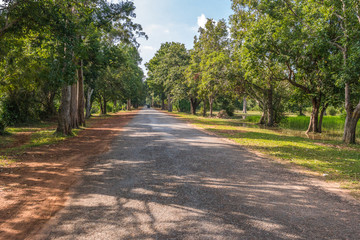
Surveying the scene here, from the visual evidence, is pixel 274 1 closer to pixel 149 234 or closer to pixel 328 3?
pixel 328 3

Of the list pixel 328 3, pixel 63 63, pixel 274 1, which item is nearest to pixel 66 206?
pixel 63 63

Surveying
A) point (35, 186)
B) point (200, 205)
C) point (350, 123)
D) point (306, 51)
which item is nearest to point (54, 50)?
point (35, 186)

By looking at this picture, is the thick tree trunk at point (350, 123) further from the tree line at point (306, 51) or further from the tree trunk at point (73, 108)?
the tree trunk at point (73, 108)

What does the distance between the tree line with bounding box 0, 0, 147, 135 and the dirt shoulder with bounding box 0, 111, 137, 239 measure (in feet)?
9.89

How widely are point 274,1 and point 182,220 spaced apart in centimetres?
1592

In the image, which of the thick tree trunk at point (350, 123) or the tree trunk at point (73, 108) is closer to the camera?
the thick tree trunk at point (350, 123)

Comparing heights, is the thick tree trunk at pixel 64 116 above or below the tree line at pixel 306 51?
below

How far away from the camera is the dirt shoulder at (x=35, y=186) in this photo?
355 cm

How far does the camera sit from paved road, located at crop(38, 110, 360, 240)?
130 inches

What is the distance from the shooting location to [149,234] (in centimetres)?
319

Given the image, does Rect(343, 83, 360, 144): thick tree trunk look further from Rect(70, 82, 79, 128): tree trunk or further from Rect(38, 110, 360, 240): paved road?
Rect(70, 82, 79, 128): tree trunk

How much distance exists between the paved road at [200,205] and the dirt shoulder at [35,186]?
33cm

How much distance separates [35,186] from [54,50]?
5.88m

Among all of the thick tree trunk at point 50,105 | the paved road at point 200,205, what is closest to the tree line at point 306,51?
the paved road at point 200,205
